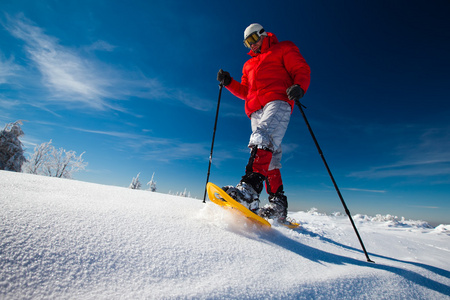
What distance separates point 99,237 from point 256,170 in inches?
56.1

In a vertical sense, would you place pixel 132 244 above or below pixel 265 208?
below

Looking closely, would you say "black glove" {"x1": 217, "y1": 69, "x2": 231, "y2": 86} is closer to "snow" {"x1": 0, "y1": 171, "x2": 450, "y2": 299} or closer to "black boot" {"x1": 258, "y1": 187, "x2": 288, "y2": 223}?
"black boot" {"x1": 258, "y1": 187, "x2": 288, "y2": 223}

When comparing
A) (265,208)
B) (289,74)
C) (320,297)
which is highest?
(289,74)

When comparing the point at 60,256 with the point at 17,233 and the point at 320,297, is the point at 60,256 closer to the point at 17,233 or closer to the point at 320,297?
the point at 17,233

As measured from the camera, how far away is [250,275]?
90 cm

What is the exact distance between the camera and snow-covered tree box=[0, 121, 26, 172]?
15.0 meters

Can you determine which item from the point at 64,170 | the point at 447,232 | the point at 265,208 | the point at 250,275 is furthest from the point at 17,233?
the point at 64,170

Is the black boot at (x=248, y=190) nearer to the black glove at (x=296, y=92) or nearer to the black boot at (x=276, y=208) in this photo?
the black boot at (x=276, y=208)

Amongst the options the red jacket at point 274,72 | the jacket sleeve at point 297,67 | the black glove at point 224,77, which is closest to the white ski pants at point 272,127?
the red jacket at point 274,72

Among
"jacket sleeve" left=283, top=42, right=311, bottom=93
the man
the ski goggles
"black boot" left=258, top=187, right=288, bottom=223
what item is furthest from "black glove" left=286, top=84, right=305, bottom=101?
"black boot" left=258, top=187, right=288, bottom=223

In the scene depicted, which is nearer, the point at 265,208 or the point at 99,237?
the point at 99,237

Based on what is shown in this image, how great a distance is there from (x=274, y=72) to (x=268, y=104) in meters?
0.49

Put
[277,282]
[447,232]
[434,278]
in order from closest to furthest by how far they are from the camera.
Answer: [277,282] < [434,278] < [447,232]

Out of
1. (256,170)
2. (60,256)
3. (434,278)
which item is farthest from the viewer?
(256,170)
